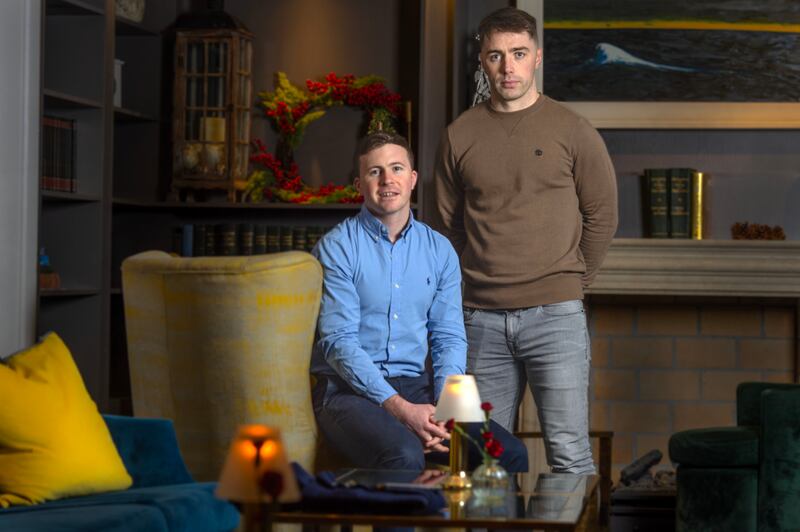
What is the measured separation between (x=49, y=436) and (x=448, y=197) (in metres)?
1.32

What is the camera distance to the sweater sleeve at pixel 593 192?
3.39 m

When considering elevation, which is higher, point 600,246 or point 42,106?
point 42,106

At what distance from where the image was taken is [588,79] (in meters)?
5.20

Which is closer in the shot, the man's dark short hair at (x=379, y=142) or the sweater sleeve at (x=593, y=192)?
the man's dark short hair at (x=379, y=142)

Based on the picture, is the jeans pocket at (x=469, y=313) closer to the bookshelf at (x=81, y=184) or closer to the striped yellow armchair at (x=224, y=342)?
the striped yellow armchair at (x=224, y=342)

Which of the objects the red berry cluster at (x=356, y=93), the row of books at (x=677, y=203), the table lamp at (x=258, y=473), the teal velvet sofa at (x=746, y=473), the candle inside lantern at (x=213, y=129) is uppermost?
the red berry cluster at (x=356, y=93)

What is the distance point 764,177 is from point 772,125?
25cm

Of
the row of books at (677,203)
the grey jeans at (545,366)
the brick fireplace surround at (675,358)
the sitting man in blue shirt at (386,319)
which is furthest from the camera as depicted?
the brick fireplace surround at (675,358)

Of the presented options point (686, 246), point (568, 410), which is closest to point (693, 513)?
point (568, 410)

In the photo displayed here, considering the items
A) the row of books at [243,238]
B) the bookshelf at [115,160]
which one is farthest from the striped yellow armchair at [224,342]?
the row of books at [243,238]

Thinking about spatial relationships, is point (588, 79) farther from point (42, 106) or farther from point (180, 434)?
point (180, 434)

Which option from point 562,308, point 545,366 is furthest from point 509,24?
point 545,366

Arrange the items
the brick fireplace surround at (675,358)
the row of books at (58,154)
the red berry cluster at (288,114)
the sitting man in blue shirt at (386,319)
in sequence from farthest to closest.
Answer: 1. the red berry cluster at (288,114)
2. the brick fireplace surround at (675,358)
3. the row of books at (58,154)
4. the sitting man in blue shirt at (386,319)

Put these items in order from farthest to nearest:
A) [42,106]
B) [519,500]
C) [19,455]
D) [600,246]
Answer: [42,106] → [600,246] → [19,455] → [519,500]
